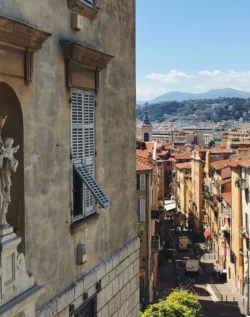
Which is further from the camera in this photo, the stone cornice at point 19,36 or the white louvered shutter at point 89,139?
the white louvered shutter at point 89,139

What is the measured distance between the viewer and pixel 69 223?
8.90 meters

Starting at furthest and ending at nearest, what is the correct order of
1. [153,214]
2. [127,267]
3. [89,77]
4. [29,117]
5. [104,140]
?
[153,214], [127,267], [104,140], [89,77], [29,117]

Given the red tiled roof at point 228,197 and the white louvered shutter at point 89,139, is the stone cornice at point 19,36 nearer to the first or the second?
the white louvered shutter at point 89,139

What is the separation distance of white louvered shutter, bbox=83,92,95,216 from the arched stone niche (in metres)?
2.15

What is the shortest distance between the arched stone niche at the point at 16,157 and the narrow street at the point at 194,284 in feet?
123

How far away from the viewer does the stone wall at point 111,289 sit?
854cm

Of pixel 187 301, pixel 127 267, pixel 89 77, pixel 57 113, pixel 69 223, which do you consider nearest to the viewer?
pixel 57 113

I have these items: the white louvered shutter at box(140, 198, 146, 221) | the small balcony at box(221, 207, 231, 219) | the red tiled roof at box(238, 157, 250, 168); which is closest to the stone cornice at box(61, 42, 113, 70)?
the white louvered shutter at box(140, 198, 146, 221)

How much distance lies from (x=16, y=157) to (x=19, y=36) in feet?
5.04

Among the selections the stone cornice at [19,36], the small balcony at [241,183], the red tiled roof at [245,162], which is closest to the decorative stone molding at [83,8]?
the stone cornice at [19,36]

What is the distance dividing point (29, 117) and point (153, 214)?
39699 millimetres

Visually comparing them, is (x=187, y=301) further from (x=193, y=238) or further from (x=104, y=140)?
(x=193, y=238)

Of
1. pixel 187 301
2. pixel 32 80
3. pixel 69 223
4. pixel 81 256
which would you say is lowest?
pixel 187 301

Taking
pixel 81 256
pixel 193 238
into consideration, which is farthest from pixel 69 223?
pixel 193 238
